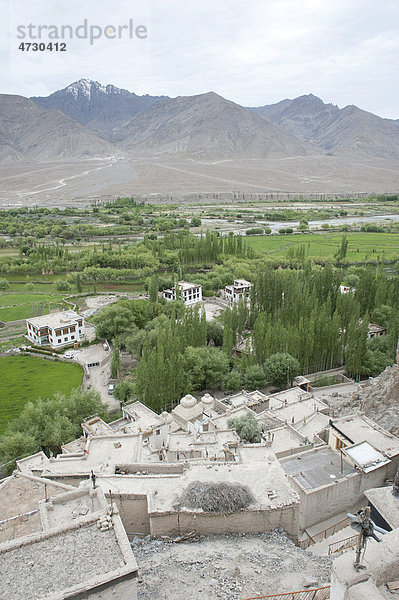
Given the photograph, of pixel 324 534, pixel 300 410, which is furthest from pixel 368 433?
pixel 300 410

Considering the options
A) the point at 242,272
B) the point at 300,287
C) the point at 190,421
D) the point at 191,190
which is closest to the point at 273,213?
the point at 191,190

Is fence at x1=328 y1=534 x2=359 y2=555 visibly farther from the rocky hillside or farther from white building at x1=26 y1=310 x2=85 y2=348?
white building at x1=26 y1=310 x2=85 y2=348

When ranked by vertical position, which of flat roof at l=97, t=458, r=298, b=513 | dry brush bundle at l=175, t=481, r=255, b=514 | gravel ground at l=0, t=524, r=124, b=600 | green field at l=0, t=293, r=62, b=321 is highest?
gravel ground at l=0, t=524, r=124, b=600

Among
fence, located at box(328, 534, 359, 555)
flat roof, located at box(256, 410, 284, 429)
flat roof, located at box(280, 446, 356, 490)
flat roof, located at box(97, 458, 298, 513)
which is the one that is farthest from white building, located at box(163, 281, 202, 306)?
fence, located at box(328, 534, 359, 555)

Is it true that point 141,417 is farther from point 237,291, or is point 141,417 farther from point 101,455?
point 237,291

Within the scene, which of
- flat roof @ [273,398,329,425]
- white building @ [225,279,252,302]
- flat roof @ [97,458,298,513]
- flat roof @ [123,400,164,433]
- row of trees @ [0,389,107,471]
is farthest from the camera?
white building @ [225,279,252,302]

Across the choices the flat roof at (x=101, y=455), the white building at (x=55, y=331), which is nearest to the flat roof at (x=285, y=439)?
the flat roof at (x=101, y=455)

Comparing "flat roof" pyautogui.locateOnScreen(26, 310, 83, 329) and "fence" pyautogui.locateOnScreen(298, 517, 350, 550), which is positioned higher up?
"fence" pyautogui.locateOnScreen(298, 517, 350, 550)
